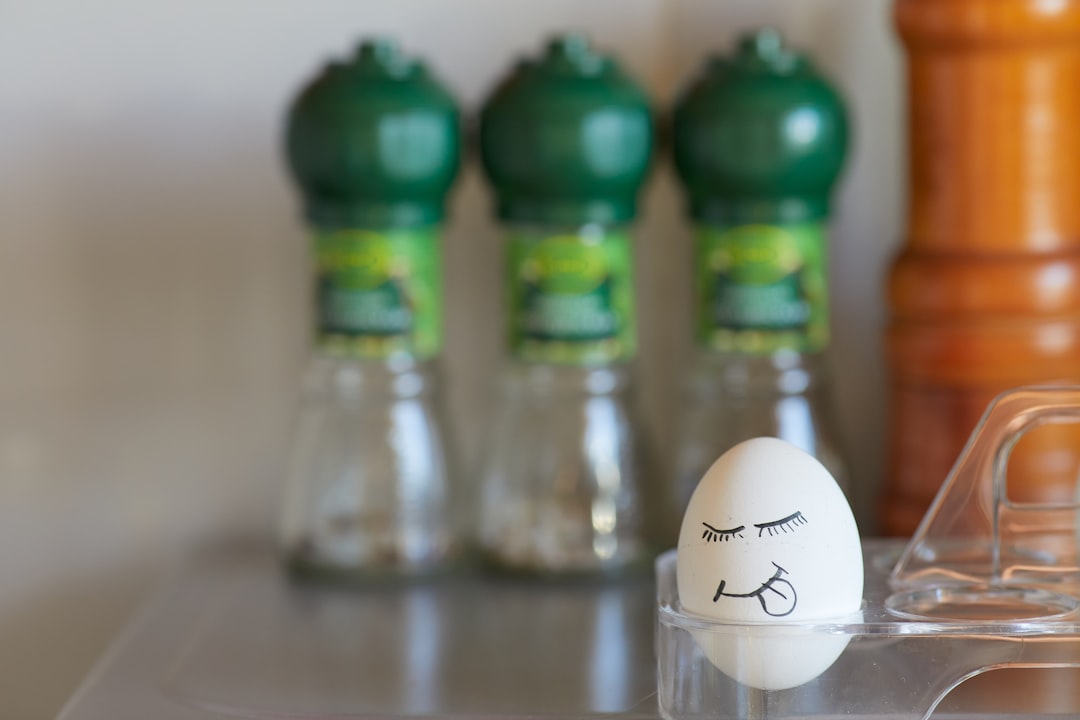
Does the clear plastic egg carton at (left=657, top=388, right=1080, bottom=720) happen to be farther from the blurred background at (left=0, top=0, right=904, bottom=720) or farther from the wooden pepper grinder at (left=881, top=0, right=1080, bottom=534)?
the blurred background at (left=0, top=0, right=904, bottom=720)

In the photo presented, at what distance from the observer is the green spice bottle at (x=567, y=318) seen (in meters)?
0.86

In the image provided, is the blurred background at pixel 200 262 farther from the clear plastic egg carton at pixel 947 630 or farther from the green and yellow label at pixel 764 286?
the clear plastic egg carton at pixel 947 630

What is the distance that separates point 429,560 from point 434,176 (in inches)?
10.1

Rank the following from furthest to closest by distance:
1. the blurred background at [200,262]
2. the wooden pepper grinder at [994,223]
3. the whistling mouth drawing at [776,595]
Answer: the blurred background at [200,262]
the wooden pepper grinder at [994,223]
the whistling mouth drawing at [776,595]

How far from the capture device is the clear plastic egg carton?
0.58 m

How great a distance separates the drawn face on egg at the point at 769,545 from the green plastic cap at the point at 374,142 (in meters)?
0.36

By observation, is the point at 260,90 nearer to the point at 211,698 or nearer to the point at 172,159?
the point at 172,159

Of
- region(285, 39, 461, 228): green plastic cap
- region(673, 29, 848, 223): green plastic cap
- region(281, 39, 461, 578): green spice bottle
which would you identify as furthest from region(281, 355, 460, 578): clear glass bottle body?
region(673, 29, 848, 223): green plastic cap

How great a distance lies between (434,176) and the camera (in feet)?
2.86

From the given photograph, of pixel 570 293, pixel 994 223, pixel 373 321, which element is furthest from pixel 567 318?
pixel 994 223

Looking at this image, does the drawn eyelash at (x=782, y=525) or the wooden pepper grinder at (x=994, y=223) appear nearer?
the drawn eyelash at (x=782, y=525)

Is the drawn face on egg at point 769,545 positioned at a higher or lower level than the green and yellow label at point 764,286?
lower

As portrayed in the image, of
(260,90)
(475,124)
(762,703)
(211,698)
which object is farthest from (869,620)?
(260,90)

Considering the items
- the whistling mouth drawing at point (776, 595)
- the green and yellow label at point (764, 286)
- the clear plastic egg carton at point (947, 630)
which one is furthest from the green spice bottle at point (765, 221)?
the whistling mouth drawing at point (776, 595)
